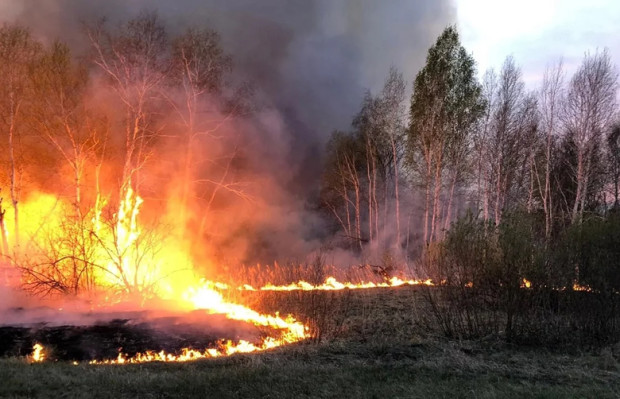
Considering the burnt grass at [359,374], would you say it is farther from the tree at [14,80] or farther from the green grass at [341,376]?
the tree at [14,80]

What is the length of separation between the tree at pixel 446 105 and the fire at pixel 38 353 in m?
19.5

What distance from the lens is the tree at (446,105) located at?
24.3m

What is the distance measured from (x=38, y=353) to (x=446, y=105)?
22277 millimetres

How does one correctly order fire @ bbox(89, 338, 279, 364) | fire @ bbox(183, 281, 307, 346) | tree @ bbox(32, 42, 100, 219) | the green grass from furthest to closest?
tree @ bbox(32, 42, 100, 219) < fire @ bbox(183, 281, 307, 346) < fire @ bbox(89, 338, 279, 364) < the green grass

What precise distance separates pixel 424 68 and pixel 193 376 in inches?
903

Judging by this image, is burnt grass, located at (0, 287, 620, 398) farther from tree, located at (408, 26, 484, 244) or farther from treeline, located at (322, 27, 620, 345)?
tree, located at (408, 26, 484, 244)

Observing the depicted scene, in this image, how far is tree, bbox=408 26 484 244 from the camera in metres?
24.3

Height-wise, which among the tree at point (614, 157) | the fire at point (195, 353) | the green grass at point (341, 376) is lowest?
the fire at point (195, 353)

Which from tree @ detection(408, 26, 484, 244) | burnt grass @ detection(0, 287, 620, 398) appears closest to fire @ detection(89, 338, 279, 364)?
burnt grass @ detection(0, 287, 620, 398)

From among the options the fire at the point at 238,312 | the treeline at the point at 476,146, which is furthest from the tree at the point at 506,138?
the fire at the point at 238,312

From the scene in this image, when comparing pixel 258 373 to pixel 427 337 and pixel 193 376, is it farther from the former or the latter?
pixel 427 337

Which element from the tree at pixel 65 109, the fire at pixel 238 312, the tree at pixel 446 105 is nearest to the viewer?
the fire at pixel 238 312

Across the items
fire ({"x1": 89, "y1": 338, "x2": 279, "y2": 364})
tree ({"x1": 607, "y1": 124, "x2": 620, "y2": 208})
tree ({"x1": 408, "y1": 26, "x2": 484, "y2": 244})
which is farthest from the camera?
tree ({"x1": 607, "y1": 124, "x2": 620, "y2": 208})

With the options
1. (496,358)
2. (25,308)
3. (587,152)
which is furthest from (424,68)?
(25,308)
